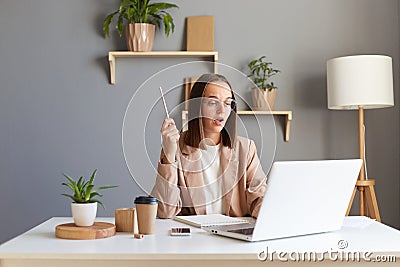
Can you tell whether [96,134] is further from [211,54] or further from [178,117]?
[178,117]

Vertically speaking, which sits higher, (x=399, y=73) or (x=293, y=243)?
(x=399, y=73)

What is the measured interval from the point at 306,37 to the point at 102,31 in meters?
1.25

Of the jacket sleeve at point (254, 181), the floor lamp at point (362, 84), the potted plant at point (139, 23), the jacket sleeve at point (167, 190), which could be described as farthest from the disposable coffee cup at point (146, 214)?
the potted plant at point (139, 23)

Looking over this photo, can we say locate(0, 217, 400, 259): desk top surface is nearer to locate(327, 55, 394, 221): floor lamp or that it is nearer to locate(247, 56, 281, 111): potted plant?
locate(327, 55, 394, 221): floor lamp

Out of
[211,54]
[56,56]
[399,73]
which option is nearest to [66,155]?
[56,56]

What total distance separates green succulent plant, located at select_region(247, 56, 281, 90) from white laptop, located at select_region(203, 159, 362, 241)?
1.75 metres

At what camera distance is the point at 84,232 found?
4.75 ft

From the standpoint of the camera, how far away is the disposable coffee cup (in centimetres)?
153

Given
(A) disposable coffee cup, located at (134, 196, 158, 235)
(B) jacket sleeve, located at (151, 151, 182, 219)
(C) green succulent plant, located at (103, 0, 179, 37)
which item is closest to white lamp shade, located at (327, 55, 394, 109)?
(C) green succulent plant, located at (103, 0, 179, 37)

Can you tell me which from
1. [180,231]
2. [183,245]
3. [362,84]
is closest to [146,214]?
[180,231]

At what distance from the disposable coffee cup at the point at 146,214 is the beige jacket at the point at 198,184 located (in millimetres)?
267

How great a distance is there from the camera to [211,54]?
3271 mm

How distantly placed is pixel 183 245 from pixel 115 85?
2145mm

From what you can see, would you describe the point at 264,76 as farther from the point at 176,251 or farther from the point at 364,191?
the point at 176,251
